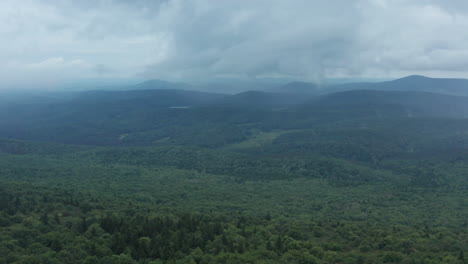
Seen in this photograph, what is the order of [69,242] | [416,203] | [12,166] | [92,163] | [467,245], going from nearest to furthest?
[69,242] → [467,245] → [416,203] → [12,166] → [92,163]

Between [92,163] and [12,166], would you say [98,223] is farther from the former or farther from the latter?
[92,163]

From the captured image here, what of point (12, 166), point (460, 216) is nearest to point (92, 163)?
point (12, 166)

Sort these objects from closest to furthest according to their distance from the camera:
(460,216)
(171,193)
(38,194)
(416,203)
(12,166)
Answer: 1. (38,194)
2. (460,216)
3. (416,203)
4. (171,193)
5. (12,166)

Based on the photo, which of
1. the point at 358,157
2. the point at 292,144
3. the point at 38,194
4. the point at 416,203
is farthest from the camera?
the point at 292,144

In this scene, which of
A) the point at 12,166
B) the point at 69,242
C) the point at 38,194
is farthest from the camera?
the point at 12,166

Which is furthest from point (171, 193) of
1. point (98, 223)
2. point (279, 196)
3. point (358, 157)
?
point (358, 157)

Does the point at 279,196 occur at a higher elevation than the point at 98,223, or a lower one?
lower

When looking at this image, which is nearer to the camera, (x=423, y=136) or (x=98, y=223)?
(x=98, y=223)

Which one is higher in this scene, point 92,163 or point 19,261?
point 19,261

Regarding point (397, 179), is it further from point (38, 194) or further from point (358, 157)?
point (38, 194)
